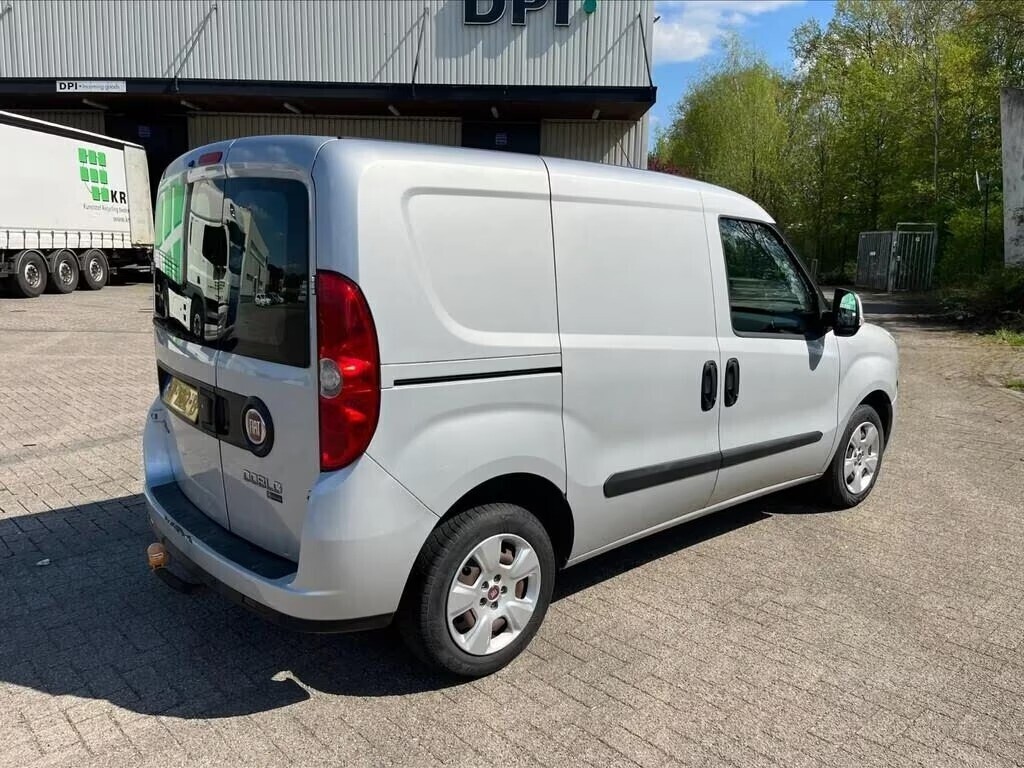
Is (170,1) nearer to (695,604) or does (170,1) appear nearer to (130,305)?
(130,305)

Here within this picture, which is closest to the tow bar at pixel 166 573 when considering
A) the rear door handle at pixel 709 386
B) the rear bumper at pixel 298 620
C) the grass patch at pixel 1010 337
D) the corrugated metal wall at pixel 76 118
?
the rear bumper at pixel 298 620

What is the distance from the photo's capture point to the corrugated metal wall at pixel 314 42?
21031 mm

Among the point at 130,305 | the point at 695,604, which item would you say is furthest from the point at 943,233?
the point at 695,604

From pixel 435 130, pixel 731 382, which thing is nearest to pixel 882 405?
pixel 731 382

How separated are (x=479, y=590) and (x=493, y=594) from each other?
0.08m

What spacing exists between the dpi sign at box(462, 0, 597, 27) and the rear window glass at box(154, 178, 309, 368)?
19.5 m

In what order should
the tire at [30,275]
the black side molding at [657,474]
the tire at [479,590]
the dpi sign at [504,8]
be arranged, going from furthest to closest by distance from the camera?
the dpi sign at [504,8] → the tire at [30,275] → the black side molding at [657,474] → the tire at [479,590]

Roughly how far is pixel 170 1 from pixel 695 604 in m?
22.6

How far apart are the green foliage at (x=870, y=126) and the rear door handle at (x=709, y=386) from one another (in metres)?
19.0

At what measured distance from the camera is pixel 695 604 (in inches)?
154

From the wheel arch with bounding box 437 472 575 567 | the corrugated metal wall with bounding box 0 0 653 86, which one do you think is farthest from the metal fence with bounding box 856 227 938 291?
the wheel arch with bounding box 437 472 575 567

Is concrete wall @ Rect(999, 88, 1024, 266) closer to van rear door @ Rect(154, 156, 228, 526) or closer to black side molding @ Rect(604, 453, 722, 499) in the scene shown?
black side molding @ Rect(604, 453, 722, 499)

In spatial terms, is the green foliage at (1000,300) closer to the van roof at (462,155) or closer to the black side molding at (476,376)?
the van roof at (462,155)

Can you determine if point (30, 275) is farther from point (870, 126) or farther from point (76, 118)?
point (870, 126)
